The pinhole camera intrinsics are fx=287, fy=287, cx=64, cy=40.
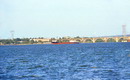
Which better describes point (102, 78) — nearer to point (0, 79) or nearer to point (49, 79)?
point (49, 79)

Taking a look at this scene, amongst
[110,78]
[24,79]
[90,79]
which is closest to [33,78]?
[24,79]

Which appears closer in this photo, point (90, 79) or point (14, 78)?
point (90, 79)

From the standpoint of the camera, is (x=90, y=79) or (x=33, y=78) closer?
(x=90, y=79)

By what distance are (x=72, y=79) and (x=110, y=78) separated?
465cm

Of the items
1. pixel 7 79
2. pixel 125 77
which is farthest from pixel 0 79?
pixel 125 77

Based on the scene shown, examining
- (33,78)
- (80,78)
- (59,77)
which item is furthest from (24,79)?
(80,78)

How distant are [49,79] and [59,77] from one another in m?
1.62

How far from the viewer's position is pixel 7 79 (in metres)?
36.5

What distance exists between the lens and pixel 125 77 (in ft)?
116

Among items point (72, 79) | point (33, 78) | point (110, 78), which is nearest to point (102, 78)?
point (110, 78)

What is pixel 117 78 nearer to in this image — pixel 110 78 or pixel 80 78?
pixel 110 78

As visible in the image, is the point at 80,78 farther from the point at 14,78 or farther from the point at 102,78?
the point at 14,78

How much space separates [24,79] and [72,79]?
246 inches

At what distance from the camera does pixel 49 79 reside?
3556 cm
